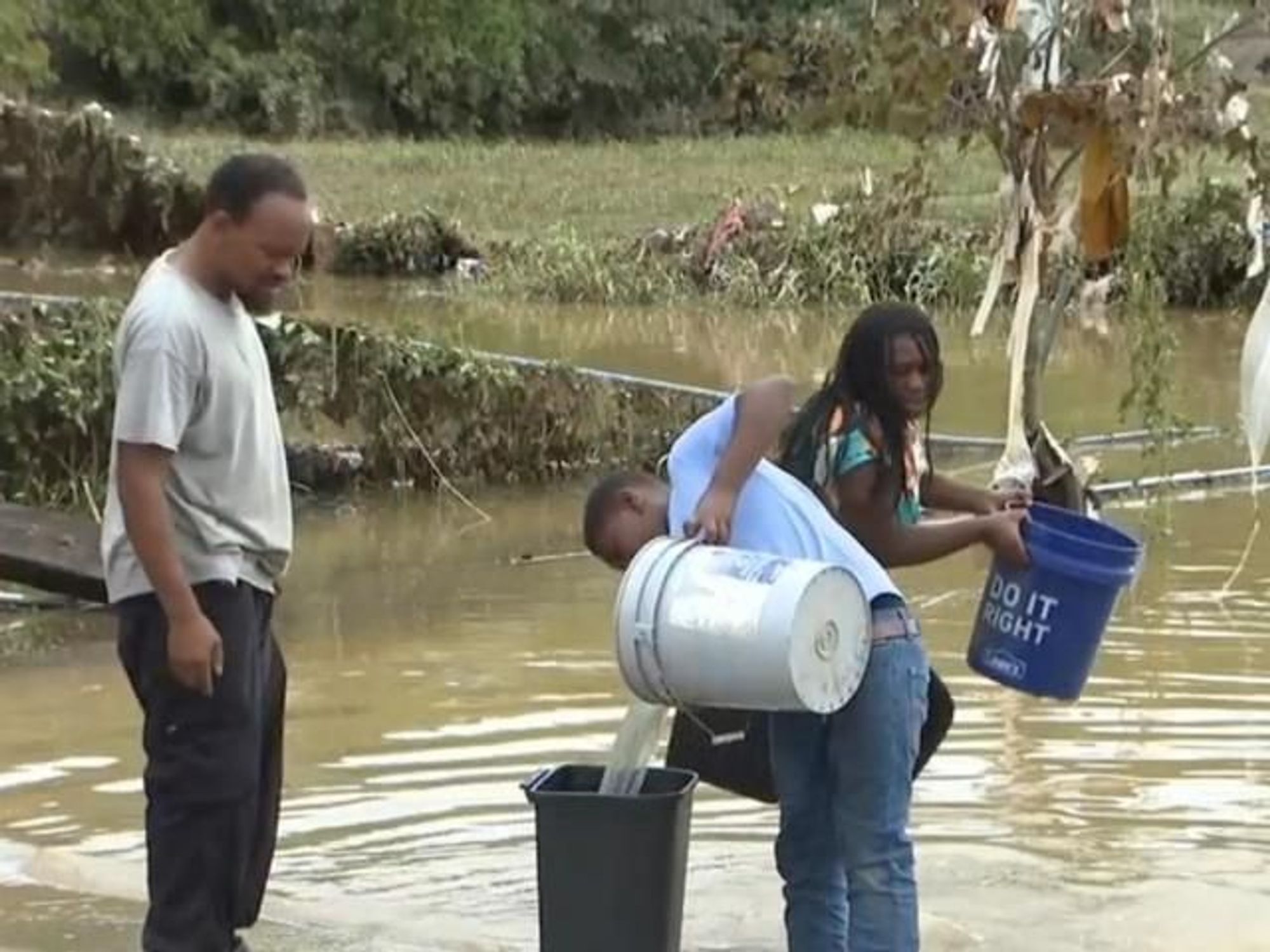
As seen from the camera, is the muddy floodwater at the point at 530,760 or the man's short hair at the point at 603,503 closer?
the man's short hair at the point at 603,503

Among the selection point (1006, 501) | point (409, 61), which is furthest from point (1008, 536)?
point (409, 61)

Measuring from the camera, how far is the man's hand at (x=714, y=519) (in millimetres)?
4680

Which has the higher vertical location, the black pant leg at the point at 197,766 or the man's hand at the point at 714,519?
the man's hand at the point at 714,519

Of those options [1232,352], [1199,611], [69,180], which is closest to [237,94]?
[69,180]

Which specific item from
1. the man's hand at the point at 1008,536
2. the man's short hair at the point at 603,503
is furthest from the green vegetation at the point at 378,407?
the man's hand at the point at 1008,536

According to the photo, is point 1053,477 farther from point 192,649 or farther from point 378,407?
point 378,407

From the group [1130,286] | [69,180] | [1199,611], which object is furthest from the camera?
[69,180]

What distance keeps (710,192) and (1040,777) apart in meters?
24.0

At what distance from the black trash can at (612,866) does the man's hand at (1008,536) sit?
0.73m

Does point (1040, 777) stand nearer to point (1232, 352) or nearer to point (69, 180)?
point (1232, 352)

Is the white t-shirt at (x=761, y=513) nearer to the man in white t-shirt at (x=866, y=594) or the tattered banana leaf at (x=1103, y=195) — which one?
the man in white t-shirt at (x=866, y=594)

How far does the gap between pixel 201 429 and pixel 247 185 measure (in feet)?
1.56

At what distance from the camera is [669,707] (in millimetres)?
4828

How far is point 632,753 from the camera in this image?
16.1 ft
